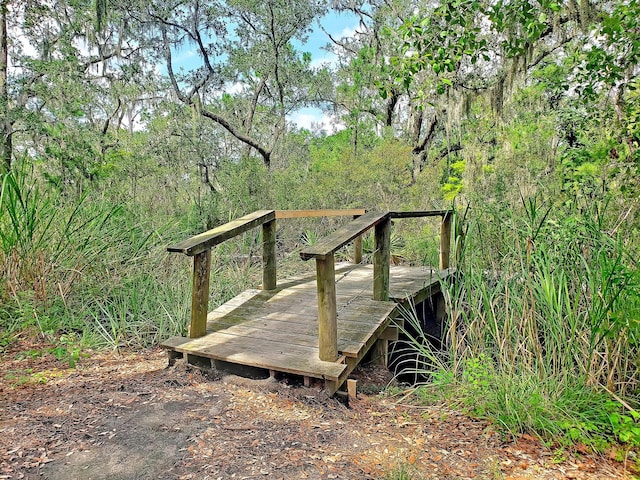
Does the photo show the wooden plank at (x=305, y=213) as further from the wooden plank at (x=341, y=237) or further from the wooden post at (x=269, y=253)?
the wooden plank at (x=341, y=237)

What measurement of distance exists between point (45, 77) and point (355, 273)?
849cm

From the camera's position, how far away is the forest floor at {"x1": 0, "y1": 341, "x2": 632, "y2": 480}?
1.89 metres

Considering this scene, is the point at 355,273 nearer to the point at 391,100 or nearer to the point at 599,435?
the point at 599,435

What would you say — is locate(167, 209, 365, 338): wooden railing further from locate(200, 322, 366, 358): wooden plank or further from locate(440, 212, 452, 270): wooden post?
locate(440, 212, 452, 270): wooden post

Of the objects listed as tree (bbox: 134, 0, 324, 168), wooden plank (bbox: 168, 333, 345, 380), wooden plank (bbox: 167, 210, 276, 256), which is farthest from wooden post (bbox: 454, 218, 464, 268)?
tree (bbox: 134, 0, 324, 168)

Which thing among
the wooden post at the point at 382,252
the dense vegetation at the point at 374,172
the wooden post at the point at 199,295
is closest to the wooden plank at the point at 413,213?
the wooden post at the point at 382,252

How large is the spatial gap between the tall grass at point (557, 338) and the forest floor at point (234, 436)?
19 centimetres

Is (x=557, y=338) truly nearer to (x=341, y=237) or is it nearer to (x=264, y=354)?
(x=341, y=237)

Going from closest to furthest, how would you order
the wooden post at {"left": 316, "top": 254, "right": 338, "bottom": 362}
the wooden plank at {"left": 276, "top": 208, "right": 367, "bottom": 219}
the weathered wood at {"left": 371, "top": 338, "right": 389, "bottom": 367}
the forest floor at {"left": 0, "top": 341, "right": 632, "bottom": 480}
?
1. the forest floor at {"left": 0, "top": 341, "right": 632, "bottom": 480}
2. the wooden post at {"left": 316, "top": 254, "right": 338, "bottom": 362}
3. the weathered wood at {"left": 371, "top": 338, "right": 389, "bottom": 367}
4. the wooden plank at {"left": 276, "top": 208, "right": 367, "bottom": 219}

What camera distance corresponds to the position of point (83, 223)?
4238mm

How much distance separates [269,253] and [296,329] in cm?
114

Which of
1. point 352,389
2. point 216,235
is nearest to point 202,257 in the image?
point 216,235

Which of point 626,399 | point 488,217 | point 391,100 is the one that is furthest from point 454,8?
point 391,100

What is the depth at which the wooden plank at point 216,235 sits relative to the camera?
116 inches
